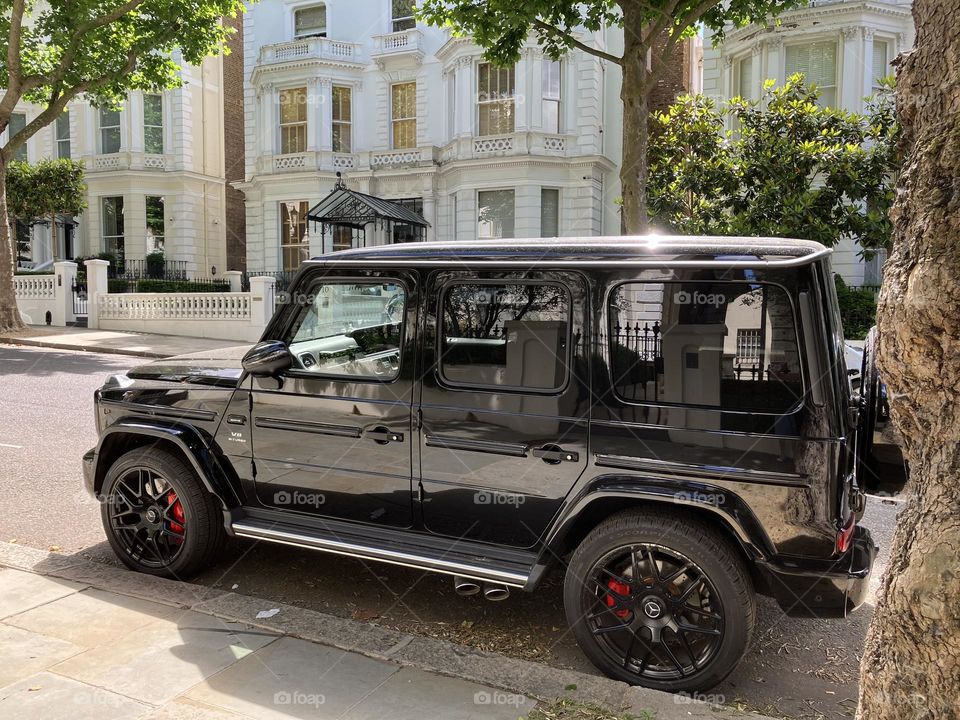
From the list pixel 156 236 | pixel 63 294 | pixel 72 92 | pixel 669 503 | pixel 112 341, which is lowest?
pixel 112 341

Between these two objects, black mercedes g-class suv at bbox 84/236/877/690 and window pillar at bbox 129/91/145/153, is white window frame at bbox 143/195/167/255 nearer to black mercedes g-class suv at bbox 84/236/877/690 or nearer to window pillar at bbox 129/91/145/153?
window pillar at bbox 129/91/145/153

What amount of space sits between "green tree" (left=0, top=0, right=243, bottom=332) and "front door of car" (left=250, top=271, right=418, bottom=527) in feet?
53.9

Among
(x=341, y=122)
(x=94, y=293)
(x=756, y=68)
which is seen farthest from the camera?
(x=341, y=122)

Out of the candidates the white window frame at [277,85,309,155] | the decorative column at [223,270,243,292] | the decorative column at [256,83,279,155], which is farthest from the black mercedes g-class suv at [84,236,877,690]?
the decorative column at [256,83,279,155]

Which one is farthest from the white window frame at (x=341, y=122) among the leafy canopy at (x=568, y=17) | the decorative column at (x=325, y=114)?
the leafy canopy at (x=568, y=17)

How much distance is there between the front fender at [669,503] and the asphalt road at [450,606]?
0.73 m

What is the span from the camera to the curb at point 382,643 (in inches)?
128

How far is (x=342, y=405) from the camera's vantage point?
13.7 ft

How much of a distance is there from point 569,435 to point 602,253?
88cm

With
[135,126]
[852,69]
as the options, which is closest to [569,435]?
[852,69]

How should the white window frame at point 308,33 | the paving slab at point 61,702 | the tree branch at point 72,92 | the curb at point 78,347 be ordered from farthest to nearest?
the white window frame at point 308,33 → the tree branch at point 72,92 → the curb at point 78,347 → the paving slab at point 61,702

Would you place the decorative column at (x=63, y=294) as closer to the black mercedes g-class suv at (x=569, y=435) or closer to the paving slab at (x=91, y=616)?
the black mercedes g-class suv at (x=569, y=435)

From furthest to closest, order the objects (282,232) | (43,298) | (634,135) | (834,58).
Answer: (282,232) < (43,298) < (834,58) < (634,135)

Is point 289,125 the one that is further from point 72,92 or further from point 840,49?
point 840,49
